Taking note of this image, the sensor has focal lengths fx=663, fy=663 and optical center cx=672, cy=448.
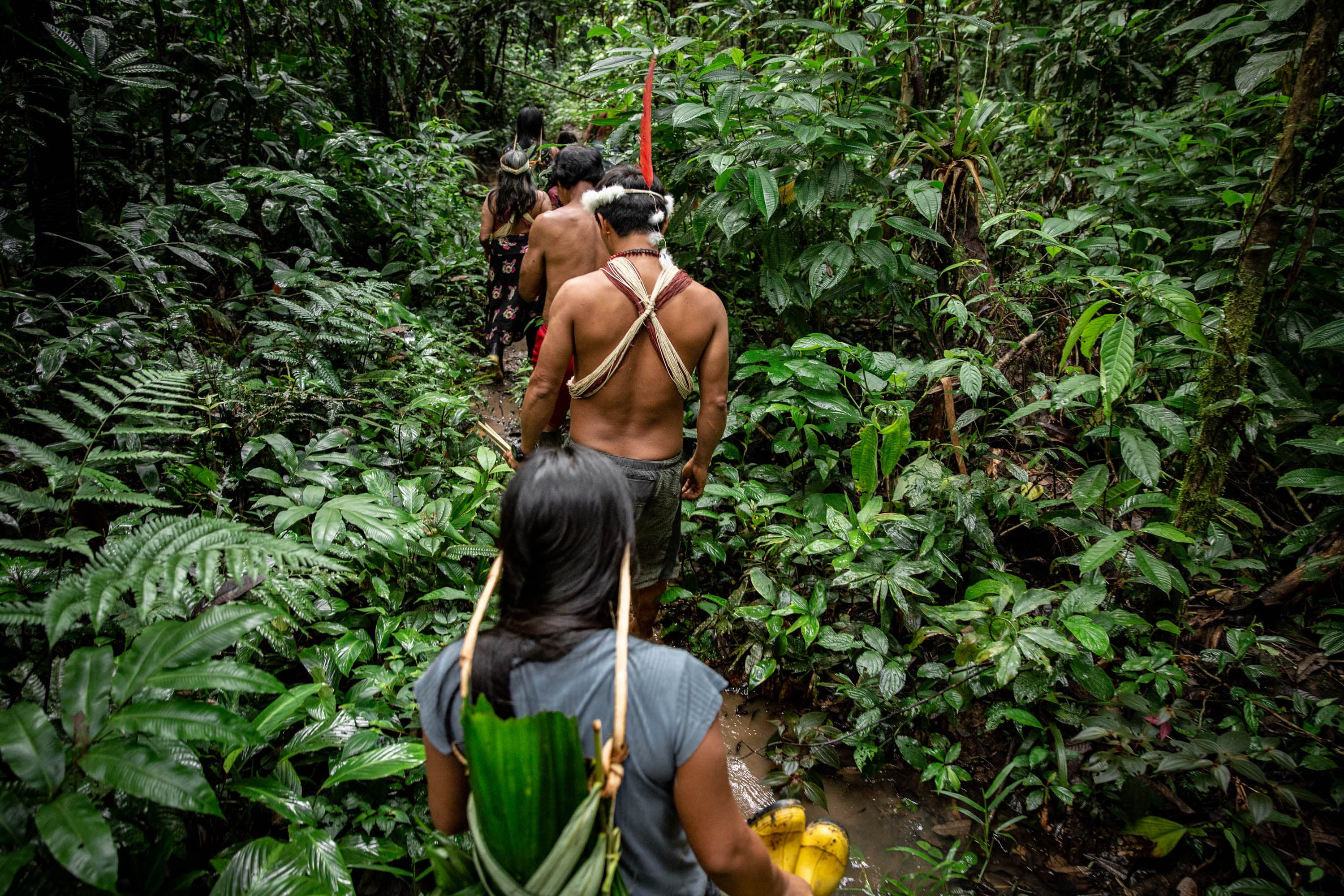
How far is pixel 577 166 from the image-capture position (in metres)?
3.75

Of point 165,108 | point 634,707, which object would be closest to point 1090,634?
point 634,707

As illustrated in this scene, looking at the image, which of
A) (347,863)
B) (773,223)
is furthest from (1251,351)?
(347,863)

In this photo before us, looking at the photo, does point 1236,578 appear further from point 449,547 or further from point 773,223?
point 449,547

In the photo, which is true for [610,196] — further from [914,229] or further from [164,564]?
[164,564]

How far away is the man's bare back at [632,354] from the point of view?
236 cm

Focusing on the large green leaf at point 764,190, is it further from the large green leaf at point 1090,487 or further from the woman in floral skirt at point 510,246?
the woman in floral skirt at point 510,246

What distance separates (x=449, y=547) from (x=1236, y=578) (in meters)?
3.17

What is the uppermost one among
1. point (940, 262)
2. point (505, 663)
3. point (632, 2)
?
point (632, 2)

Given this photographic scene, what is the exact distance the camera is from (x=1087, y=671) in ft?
7.42

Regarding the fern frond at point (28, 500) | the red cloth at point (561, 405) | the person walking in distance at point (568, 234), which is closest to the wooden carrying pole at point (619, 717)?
the fern frond at point (28, 500)

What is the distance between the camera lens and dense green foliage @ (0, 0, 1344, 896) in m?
1.68

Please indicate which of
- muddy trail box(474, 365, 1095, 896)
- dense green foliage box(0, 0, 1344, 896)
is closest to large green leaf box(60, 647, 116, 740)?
dense green foliage box(0, 0, 1344, 896)

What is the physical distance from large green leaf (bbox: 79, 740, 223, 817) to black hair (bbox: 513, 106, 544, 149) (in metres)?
5.14

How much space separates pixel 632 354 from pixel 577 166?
1894 millimetres
